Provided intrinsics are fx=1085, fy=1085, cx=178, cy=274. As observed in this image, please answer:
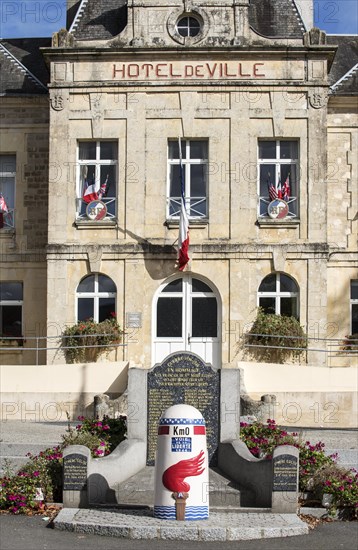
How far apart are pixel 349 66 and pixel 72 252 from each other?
10296mm

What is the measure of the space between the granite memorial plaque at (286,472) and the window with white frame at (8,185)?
1748 cm

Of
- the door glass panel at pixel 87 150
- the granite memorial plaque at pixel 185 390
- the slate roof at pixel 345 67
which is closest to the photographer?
the granite memorial plaque at pixel 185 390

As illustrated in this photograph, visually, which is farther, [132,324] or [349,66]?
[349,66]

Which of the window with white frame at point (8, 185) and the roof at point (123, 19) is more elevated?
the roof at point (123, 19)

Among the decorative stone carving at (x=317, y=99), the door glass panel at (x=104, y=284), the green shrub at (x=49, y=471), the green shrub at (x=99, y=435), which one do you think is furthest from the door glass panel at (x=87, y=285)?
the green shrub at (x=49, y=471)

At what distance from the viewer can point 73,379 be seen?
2503cm

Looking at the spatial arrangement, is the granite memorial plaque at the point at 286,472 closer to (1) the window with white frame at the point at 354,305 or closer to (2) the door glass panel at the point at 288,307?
(2) the door glass panel at the point at 288,307

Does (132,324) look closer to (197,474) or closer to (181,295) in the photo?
(181,295)

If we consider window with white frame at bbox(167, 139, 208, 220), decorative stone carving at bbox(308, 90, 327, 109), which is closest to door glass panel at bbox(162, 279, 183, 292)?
window with white frame at bbox(167, 139, 208, 220)

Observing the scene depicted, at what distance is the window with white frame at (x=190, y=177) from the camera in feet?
91.3

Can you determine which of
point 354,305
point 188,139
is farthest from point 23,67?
point 354,305

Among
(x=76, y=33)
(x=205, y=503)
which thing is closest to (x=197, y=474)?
(x=205, y=503)

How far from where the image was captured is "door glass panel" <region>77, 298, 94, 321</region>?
27.6 meters

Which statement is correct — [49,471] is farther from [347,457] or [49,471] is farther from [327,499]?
[347,457]
